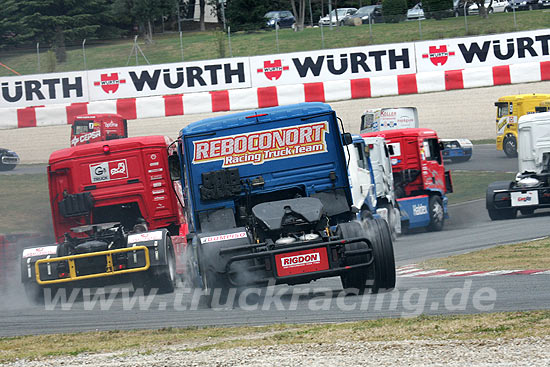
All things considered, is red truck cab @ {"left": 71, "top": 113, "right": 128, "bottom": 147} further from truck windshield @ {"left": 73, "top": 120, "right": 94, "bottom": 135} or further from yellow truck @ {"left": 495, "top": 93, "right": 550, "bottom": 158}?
yellow truck @ {"left": 495, "top": 93, "right": 550, "bottom": 158}

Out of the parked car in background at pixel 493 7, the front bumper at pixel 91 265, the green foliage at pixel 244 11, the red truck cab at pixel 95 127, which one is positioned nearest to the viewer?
the front bumper at pixel 91 265

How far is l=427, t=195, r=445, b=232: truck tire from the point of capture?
68.0 feet

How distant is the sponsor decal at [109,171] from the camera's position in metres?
14.6

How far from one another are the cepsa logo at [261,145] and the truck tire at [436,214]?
10097 millimetres

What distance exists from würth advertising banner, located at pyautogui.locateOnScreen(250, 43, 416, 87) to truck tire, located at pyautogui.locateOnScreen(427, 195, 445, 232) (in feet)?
31.7

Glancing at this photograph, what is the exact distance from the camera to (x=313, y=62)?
97.3 feet

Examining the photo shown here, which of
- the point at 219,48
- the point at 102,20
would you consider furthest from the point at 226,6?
the point at 219,48

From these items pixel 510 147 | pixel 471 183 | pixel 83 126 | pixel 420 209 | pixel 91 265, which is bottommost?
pixel 471 183

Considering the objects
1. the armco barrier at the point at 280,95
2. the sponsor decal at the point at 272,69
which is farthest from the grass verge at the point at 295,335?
the sponsor decal at the point at 272,69

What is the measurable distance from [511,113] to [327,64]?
6057 millimetres

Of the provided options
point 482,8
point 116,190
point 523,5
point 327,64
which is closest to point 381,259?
point 116,190

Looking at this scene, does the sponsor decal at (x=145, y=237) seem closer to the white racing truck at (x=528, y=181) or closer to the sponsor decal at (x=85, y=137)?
the white racing truck at (x=528, y=181)

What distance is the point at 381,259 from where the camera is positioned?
31.8 feet

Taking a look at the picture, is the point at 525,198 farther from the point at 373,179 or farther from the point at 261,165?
the point at 261,165
